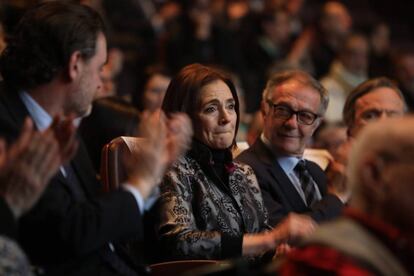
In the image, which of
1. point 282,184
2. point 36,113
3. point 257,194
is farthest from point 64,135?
point 282,184

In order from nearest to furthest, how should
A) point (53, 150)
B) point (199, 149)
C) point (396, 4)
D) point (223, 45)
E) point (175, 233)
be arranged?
point (53, 150)
point (175, 233)
point (199, 149)
point (223, 45)
point (396, 4)

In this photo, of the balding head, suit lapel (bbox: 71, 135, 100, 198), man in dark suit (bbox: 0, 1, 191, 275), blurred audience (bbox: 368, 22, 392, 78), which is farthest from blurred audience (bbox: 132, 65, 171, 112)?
the balding head

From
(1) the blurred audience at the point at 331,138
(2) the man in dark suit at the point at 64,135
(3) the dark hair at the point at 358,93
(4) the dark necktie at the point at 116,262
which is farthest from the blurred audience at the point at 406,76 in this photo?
(2) the man in dark suit at the point at 64,135

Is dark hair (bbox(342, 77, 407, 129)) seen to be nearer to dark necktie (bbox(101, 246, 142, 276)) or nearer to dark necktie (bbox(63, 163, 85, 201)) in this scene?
dark necktie (bbox(101, 246, 142, 276))

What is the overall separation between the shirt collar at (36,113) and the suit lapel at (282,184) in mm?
1331

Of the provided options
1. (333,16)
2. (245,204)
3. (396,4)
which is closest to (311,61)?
(333,16)

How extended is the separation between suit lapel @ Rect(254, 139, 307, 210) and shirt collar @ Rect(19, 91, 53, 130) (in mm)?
1331

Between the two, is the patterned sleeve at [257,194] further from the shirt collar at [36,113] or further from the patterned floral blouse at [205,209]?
the shirt collar at [36,113]

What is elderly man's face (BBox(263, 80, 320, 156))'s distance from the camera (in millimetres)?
3760

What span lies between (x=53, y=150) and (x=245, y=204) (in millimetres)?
1272

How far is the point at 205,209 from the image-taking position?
323cm

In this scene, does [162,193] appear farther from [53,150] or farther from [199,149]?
[53,150]

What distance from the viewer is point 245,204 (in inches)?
134

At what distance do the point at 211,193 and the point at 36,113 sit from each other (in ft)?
3.03
